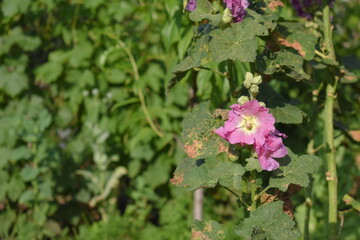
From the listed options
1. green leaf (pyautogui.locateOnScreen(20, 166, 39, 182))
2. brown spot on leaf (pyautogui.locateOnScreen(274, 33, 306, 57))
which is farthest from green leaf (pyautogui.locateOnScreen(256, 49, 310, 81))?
green leaf (pyautogui.locateOnScreen(20, 166, 39, 182))

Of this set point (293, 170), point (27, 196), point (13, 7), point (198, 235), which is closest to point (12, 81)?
point (13, 7)

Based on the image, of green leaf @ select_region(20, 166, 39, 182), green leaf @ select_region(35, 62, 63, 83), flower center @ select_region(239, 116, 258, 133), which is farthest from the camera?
green leaf @ select_region(35, 62, 63, 83)

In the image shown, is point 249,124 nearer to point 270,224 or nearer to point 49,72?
point 270,224

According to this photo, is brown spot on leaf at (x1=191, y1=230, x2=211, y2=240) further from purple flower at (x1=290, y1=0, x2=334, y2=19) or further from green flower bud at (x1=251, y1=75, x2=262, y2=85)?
purple flower at (x1=290, y1=0, x2=334, y2=19)

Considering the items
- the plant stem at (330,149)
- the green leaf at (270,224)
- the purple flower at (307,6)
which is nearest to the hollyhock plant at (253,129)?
the green leaf at (270,224)

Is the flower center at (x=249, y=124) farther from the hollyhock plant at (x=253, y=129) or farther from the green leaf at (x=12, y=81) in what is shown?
the green leaf at (x=12, y=81)

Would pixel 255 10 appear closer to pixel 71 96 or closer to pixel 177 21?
pixel 177 21

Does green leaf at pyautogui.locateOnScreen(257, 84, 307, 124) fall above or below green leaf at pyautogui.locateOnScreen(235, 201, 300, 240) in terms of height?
above
